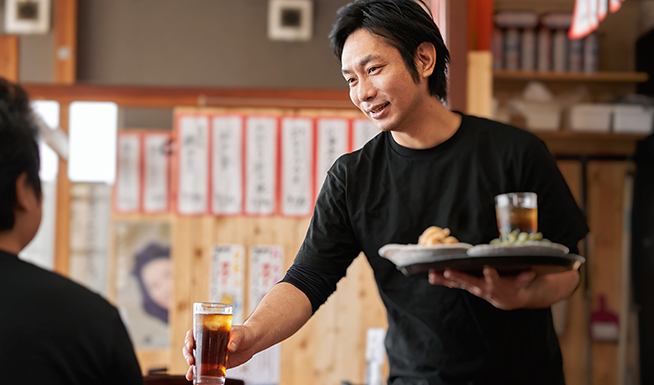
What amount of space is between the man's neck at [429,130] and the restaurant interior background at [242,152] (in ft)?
6.55

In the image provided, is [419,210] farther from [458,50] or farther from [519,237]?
[458,50]

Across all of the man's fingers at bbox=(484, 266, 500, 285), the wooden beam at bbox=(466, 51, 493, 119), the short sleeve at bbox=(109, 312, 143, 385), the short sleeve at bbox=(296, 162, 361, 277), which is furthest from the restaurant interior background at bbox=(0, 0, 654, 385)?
the short sleeve at bbox=(109, 312, 143, 385)

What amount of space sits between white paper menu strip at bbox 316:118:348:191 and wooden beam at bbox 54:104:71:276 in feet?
5.87

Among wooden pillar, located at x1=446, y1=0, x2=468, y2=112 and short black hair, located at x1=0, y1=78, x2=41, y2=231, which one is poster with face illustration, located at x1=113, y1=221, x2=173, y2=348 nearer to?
wooden pillar, located at x1=446, y1=0, x2=468, y2=112

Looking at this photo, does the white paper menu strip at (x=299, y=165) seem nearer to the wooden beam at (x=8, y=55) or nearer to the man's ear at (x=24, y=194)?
the wooden beam at (x=8, y=55)

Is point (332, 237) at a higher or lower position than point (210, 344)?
higher

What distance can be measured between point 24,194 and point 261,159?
257cm

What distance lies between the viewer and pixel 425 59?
4.71 ft

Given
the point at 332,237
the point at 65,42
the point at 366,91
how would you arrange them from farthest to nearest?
the point at 65,42 < the point at 332,237 < the point at 366,91

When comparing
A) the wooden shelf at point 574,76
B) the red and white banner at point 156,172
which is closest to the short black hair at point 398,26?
the red and white banner at point 156,172

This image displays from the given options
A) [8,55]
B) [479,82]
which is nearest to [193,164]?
[479,82]

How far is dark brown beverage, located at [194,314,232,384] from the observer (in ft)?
3.76

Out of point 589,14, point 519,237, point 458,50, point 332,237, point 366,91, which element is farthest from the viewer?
point 589,14

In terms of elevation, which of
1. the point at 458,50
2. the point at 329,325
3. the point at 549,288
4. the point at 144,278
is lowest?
the point at 329,325
